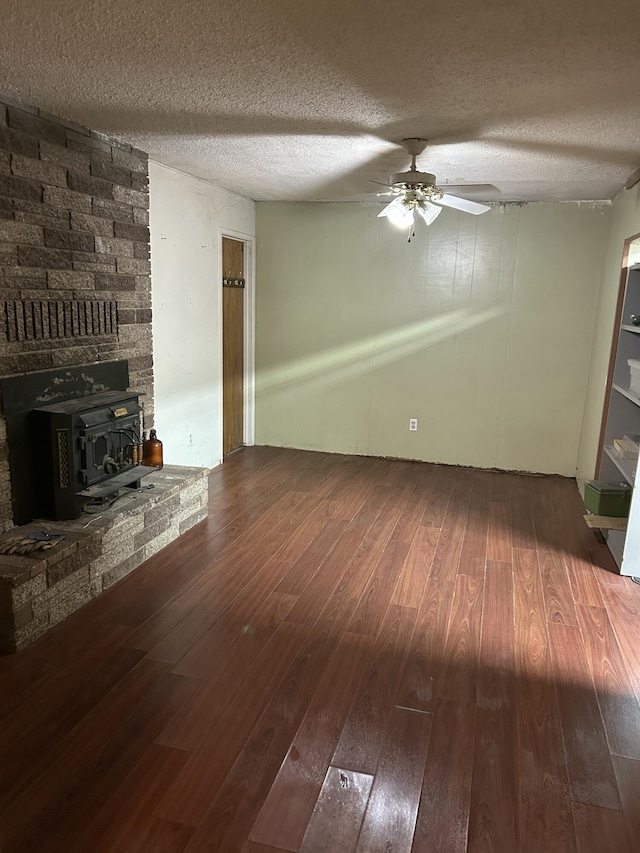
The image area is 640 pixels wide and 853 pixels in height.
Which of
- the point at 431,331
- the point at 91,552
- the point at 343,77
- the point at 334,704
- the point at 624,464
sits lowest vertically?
the point at 334,704

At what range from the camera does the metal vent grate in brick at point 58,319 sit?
9.41 ft

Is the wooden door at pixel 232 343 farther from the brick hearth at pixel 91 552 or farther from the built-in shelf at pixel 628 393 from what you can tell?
the built-in shelf at pixel 628 393

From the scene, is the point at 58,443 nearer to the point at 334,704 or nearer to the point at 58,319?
the point at 58,319

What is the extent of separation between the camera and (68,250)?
3221mm

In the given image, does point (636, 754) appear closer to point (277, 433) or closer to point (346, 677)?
point (346, 677)

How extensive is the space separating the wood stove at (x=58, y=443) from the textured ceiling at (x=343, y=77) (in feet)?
4.41

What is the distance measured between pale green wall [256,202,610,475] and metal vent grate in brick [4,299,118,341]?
7.90 ft

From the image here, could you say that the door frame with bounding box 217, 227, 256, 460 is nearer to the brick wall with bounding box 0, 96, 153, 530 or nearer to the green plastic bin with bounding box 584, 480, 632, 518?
the brick wall with bounding box 0, 96, 153, 530

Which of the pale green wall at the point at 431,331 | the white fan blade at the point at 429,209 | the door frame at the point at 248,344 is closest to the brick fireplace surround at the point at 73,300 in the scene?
the door frame at the point at 248,344

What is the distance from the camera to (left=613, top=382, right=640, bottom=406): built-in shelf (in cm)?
357

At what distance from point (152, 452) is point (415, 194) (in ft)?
7.43

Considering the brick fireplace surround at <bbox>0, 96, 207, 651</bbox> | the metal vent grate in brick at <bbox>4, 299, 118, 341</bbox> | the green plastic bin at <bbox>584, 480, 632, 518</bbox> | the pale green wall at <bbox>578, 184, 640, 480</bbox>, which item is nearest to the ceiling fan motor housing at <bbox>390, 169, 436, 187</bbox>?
the pale green wall at <bbox>578, 184, 640, 480</bbox>

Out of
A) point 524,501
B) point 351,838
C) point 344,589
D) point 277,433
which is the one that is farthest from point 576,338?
point 351,838

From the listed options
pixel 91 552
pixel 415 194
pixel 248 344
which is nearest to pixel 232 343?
pixel 248 344
